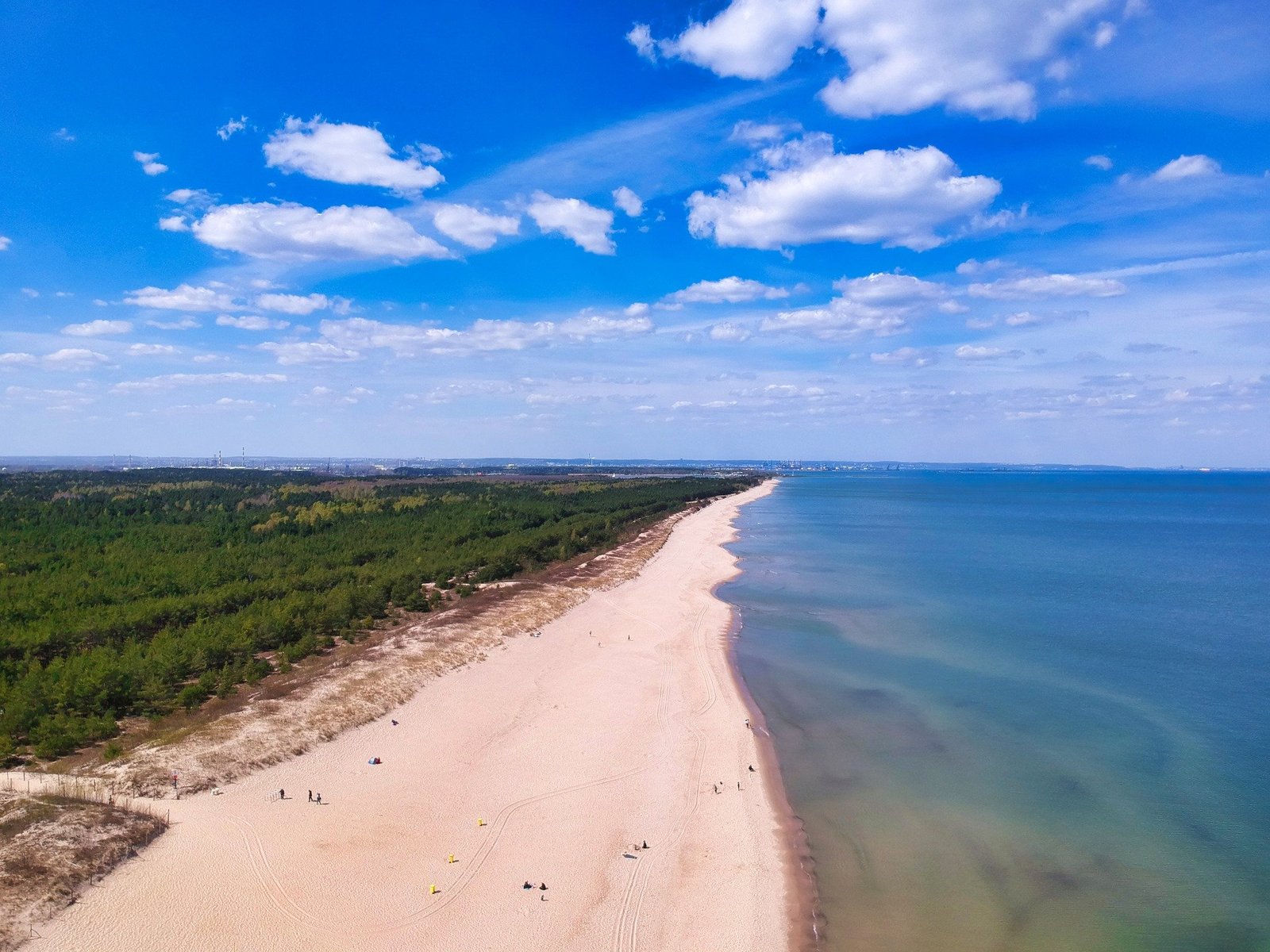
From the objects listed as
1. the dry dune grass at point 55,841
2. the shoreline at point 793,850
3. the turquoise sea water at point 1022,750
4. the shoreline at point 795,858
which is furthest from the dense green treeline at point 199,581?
the turquoise sea water at point 1022,750

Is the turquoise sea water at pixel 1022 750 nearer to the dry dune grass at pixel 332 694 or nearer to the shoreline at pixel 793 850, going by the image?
the shoreline at pixel 793 850

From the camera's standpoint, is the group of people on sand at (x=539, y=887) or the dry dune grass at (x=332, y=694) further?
the dry dune grass at (x=332, y=694)

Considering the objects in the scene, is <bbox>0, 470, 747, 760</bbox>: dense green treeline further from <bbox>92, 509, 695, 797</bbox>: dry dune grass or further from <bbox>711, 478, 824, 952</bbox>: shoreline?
<bbox>711, 478, 824, 952</bbox>: shoreline

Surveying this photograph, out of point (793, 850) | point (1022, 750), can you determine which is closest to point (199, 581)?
point (793, 850)

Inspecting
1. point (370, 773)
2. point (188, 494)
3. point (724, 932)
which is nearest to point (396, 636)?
point (370, 773)

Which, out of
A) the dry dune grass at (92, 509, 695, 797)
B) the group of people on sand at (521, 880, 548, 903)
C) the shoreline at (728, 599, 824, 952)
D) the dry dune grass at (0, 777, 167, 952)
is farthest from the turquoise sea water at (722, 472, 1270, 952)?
the dry dune grass at (0, 777, 167, 952)
